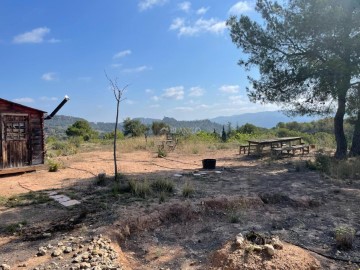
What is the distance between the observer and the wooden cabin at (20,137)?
374 inches

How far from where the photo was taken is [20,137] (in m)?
9.99

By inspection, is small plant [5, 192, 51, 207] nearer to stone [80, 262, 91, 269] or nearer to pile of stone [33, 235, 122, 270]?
pile of stone [33, 235, 122, 270]

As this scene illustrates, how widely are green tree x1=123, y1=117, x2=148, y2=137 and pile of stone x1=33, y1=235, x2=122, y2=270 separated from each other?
25037 millimetres

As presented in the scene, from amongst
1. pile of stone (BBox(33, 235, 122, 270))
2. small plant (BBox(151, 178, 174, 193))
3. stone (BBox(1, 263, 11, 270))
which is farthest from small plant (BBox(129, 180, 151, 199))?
stone (BBox(1, 263, 11, 270))

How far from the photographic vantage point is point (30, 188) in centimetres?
795

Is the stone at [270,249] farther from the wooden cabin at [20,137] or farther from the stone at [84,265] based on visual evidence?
the wooden cabin at [20,137]

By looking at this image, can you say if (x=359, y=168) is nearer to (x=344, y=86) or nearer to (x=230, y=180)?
(x=344, y=86)

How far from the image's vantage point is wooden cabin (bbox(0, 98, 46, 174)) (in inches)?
374

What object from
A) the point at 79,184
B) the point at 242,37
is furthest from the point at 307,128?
the point at 79,184

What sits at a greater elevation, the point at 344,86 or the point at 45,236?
the point at 344,86

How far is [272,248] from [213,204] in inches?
96.0

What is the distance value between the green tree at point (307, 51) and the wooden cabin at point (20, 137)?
8.00 meters

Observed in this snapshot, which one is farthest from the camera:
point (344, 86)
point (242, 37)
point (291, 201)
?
point (242, 37)

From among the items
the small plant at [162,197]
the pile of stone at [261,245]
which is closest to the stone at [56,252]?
the pile of stone at [261,245]
